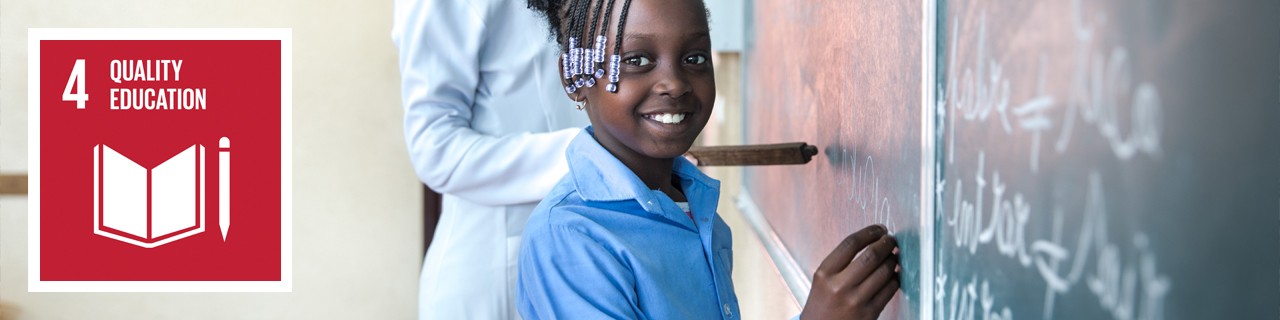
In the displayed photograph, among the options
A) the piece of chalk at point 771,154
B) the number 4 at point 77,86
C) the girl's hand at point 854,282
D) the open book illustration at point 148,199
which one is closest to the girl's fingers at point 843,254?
the girl's hand at point 854,282

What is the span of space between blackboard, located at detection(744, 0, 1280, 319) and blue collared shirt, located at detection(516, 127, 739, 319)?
0.48 ft

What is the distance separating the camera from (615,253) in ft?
2.65

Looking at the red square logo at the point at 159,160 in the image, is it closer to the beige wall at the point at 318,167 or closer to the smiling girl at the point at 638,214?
the beige wall at the point at 318,167

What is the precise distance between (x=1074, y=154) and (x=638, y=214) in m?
0.44

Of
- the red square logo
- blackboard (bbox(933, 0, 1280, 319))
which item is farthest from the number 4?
blackboard (bbox(933, 0, 1280, 319))

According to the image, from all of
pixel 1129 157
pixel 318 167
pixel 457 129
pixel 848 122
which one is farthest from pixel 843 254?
pixel 318 167

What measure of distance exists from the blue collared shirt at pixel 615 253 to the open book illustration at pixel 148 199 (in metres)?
2.43

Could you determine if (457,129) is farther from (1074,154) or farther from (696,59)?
(1074,154)

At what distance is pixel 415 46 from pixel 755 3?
3.75 feet

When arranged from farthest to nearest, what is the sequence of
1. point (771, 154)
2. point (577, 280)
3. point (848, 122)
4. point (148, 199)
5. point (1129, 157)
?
point (148, 199) → point (771, 154) → point (848, 122) → point (577, 280) → point (1129, 157)

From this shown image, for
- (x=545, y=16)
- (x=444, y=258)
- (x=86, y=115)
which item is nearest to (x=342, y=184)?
(x=86, y=115)

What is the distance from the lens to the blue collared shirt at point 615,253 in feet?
2.59

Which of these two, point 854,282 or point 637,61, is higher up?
point 637,61

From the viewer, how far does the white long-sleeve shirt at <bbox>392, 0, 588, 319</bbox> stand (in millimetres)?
1223
